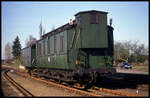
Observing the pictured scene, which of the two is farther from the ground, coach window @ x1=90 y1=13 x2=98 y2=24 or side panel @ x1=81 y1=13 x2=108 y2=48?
coach window @ x1=90 y1=13 x2=98 y2=24

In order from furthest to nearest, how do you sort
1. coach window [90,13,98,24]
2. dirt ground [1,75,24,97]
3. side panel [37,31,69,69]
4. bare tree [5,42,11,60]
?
bare tree [5,42,11,60] < side panel [37,31,69,69] < coach window [90,13,98,24] < dirt ground [1,75,24,97]

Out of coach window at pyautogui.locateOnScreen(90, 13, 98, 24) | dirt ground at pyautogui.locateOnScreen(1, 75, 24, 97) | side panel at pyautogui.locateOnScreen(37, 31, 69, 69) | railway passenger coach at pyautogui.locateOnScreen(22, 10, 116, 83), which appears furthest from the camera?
side panel at pyautogui.locateOnScreen(37, 31, 69, 69)

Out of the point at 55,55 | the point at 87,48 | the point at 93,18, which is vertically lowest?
the point at 55,55

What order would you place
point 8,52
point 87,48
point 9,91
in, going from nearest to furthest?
point 9,91 < point 87,48 < point 8,52

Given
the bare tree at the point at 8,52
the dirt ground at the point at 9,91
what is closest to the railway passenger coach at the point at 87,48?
the dirt ground at the point at 9,91

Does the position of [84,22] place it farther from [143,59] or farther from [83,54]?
[143,59]

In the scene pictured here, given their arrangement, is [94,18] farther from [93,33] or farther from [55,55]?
[55,55]

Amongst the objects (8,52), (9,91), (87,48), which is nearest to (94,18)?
(87,48)

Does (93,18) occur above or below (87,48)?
above

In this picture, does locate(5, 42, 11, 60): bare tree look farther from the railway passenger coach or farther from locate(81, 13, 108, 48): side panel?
locate(81, 13, 108, 48): side panel

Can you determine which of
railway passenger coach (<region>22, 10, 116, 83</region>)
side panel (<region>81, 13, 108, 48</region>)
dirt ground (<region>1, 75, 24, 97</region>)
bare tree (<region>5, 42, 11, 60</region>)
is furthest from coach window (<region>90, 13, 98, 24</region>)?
bare tree (<region>5, 42, 11, 60</region>)

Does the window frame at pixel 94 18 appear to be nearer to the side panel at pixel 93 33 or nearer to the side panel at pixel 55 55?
the side panel at pixel 93 33

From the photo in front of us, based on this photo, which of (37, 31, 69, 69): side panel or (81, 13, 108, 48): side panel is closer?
(81, 13, 108, 48): side panel

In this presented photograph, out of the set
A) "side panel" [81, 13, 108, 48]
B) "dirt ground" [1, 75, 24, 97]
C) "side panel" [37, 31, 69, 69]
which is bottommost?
"dirt ground" [1, 75, 24, 97]
